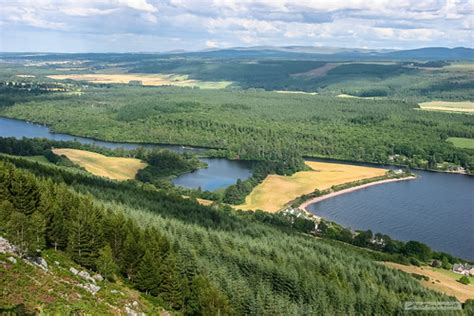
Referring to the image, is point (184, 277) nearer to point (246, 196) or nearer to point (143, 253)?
point (143, 253)

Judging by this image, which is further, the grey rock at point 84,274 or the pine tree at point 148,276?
the pine tree at point 148,276

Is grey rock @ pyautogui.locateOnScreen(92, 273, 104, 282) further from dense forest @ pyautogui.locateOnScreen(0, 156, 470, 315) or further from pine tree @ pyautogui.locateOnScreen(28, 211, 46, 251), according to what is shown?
pine tree @ pyautogui.locateOnScreen(28, 211, 46, 251)

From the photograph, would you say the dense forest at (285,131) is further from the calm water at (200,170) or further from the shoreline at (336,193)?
the shoreline at (336,193)

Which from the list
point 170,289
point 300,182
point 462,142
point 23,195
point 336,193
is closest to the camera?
point 170,289

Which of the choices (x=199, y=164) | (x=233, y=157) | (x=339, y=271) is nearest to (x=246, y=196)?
(x=199, y=164)

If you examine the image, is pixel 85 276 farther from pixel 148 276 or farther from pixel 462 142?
pixel 462 142

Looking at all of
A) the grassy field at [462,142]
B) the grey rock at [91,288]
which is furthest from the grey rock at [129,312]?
the grassy field at [462,142]

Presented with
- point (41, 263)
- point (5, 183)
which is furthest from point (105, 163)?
point (41, 263)

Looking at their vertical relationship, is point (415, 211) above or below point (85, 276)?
below
